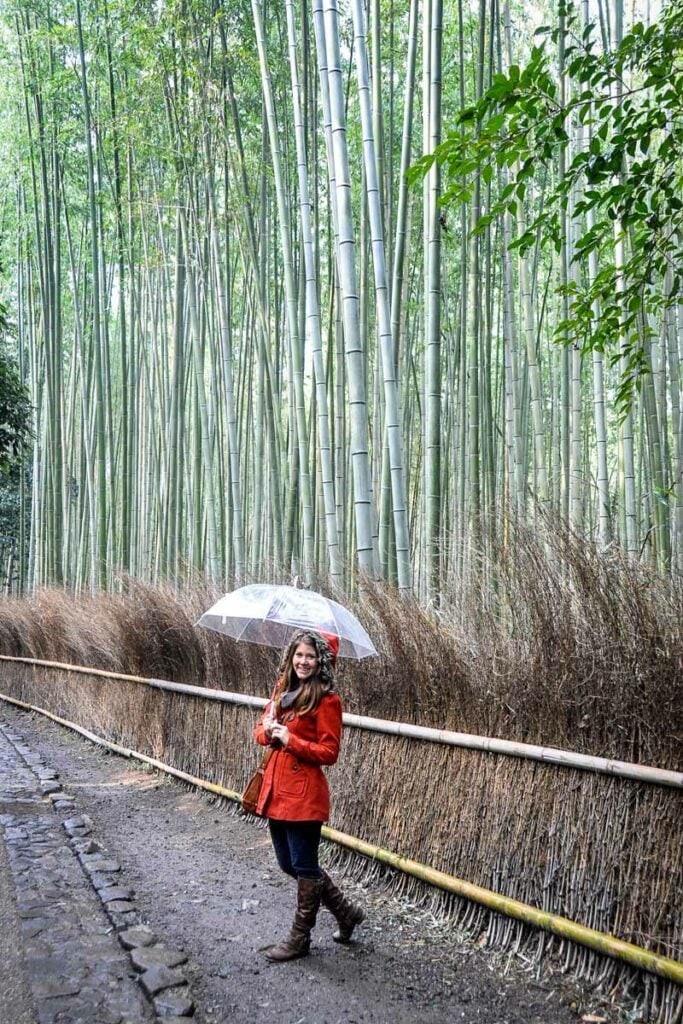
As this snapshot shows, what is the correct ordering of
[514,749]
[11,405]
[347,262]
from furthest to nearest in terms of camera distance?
[11,405] < [347,262] < [514,749]

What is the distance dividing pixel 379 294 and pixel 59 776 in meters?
3.75

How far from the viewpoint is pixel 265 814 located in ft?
9.54

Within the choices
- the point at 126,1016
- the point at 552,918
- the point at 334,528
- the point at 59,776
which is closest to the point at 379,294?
the point at 334,528

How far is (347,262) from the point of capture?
176 inches

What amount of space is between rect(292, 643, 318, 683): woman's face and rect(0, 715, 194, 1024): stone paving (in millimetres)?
903

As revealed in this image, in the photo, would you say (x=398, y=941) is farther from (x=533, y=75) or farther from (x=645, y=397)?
(x=645, y=397)

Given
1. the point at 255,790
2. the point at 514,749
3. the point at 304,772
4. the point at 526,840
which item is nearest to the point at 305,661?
the point at 304,772

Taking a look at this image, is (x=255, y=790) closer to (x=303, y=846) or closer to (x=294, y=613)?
(x=303, y=846)

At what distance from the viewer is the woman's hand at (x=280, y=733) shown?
286 centimetres

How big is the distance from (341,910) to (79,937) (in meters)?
0.83

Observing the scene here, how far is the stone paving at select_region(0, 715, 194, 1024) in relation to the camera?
2520 millimetres

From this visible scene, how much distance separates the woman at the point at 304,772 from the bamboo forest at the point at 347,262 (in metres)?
0.77

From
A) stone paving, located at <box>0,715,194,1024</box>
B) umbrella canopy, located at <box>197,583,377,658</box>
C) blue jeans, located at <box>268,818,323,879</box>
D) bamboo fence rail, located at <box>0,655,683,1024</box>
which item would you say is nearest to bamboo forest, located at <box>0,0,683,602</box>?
umbrella canopy, located at <box>197,583,377,658</box>

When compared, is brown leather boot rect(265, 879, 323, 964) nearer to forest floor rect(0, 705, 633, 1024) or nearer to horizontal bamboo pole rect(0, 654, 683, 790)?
forest floor rect(0, 705, 633, 1024)
